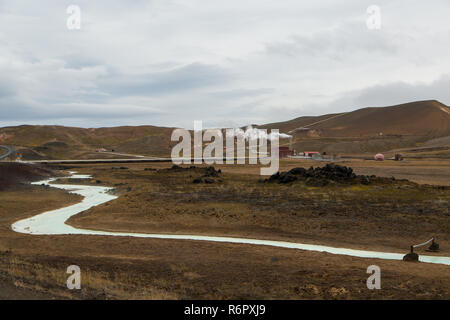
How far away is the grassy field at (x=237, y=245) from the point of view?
47.0 ft

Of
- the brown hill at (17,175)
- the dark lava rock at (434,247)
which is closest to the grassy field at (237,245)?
the dark lava rock at (434,247)

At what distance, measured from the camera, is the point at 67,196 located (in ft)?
153

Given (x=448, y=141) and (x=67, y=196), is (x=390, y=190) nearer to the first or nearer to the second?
(x=67, y=196)

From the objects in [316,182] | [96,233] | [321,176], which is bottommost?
[96,233]

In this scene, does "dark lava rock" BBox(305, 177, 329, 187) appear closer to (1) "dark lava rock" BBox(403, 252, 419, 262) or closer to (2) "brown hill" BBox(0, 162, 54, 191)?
(1) "dark lava rock" BBox(403, 252, 419, 262)

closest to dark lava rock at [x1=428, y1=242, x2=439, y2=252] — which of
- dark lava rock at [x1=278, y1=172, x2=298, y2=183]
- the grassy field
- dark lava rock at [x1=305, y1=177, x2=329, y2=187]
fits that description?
the grassy field

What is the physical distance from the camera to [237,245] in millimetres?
22641

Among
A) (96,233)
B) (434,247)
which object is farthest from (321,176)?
(96,233)

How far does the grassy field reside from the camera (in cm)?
1434

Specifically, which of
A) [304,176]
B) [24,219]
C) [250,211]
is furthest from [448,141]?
[24,219]

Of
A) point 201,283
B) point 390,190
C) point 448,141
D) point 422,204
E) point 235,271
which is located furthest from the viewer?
point 448,141

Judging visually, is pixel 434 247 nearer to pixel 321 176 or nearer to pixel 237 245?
pixel 237 245
